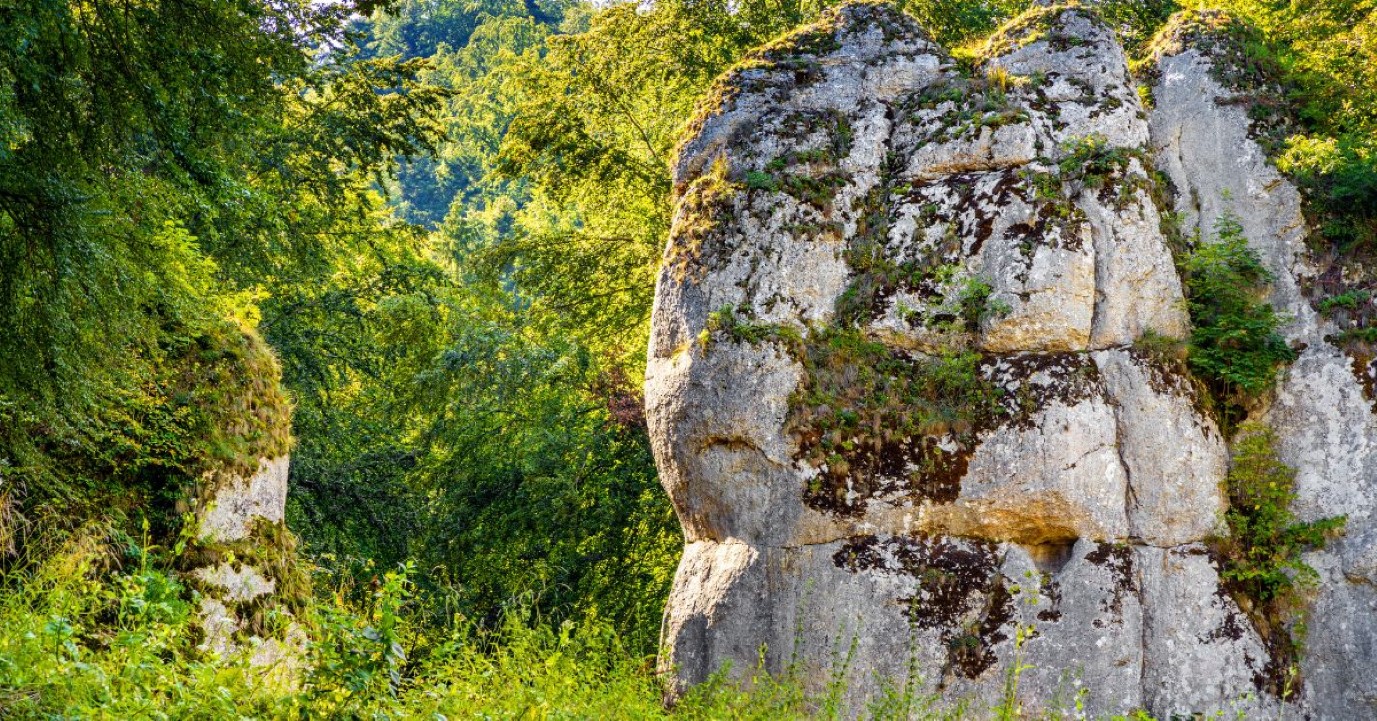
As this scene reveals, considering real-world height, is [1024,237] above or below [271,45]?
above

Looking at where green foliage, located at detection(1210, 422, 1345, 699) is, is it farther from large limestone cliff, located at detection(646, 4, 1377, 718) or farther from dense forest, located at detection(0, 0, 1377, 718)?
dense forest, located at detection(0, 0, 1377, 718)

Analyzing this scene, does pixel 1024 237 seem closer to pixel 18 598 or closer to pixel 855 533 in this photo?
pixel 855 533

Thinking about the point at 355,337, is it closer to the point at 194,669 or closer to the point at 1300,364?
the point at 1300,364

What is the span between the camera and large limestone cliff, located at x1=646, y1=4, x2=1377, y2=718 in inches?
345

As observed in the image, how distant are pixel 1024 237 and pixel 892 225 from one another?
1107 mm

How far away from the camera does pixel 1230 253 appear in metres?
9.74

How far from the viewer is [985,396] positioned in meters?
9.27

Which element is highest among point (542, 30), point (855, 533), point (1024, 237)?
point (542, 30)

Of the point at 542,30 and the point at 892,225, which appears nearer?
the point at 892,225

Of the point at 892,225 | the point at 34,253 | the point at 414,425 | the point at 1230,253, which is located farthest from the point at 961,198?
the point at 414,425

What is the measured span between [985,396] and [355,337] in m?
8.84

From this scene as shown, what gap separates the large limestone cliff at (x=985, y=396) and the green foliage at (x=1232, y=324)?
0.21 metres

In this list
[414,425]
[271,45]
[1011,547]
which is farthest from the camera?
[414,425]

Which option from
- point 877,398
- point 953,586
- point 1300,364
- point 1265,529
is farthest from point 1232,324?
point 953,586
